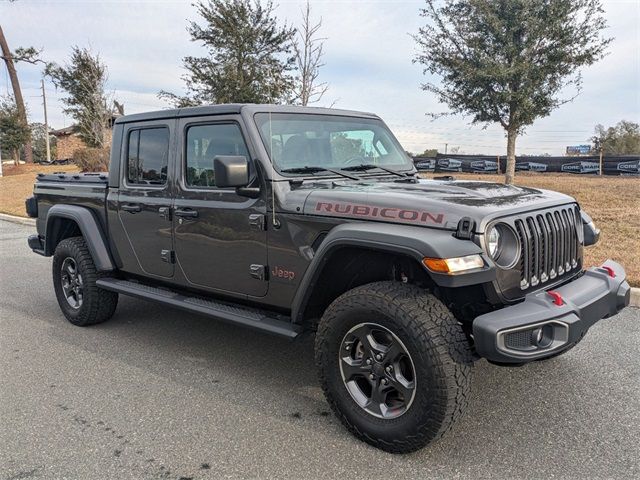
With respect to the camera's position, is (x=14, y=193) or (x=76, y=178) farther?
(x=14, y=193)

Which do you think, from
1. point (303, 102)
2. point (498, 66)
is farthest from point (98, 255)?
point (498, 66)

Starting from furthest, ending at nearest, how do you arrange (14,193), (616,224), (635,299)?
(14,193) → (616,224) → (635,299)

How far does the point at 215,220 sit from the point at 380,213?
4.28 ft

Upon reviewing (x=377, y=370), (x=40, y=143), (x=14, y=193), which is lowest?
(x=377, y=370)

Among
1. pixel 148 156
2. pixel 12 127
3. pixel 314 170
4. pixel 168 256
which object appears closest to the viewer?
pixel 314 170

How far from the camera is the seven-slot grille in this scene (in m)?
2.80

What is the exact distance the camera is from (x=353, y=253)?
3018 mm

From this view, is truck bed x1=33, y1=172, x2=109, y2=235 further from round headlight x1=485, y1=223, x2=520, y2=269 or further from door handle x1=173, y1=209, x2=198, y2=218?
round headlight x1=485, y1=223, x2=520, y2=269

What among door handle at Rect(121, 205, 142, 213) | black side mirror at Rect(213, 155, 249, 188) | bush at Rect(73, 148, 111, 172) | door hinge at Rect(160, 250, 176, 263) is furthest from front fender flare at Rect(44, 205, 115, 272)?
bush at Rect(73, 148, 111, 172)

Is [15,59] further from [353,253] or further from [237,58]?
[353,253]

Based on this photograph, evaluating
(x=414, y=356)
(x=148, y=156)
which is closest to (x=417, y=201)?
(x=414, y=356)

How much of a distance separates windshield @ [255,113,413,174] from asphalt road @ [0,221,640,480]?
1537mm

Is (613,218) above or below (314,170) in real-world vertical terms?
below

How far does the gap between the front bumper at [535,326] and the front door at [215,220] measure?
1.50 metres
